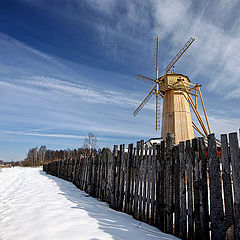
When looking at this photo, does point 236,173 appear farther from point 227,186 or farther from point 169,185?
point 169,185

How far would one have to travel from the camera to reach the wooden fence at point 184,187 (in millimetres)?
2314

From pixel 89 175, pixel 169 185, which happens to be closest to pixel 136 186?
pixel 169 185

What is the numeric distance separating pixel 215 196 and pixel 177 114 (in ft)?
45.5

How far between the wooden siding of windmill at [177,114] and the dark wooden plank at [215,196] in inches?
497

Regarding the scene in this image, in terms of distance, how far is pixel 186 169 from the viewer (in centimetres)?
291

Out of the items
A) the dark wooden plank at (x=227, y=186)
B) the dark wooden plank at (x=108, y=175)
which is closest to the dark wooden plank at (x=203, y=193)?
the dark wooden plank at (x=227, y=186)

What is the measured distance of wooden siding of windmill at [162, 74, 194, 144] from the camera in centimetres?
1502

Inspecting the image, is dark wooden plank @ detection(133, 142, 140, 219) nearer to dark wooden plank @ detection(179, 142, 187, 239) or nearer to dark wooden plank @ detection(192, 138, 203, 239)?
dark wooden plank @ detection(179, 142, 187, 239)

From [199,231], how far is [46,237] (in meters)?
2.23

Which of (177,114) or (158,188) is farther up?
(177,114)

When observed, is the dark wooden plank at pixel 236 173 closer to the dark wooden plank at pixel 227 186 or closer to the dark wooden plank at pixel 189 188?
the dark wooden plank at pixel 227 186

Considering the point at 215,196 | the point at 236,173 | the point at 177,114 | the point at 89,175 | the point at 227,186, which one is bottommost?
the point at 89,175

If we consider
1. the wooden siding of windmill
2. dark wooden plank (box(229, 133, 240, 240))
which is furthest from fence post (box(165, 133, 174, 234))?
the wooden siding of windmill

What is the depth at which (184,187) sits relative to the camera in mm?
2900
